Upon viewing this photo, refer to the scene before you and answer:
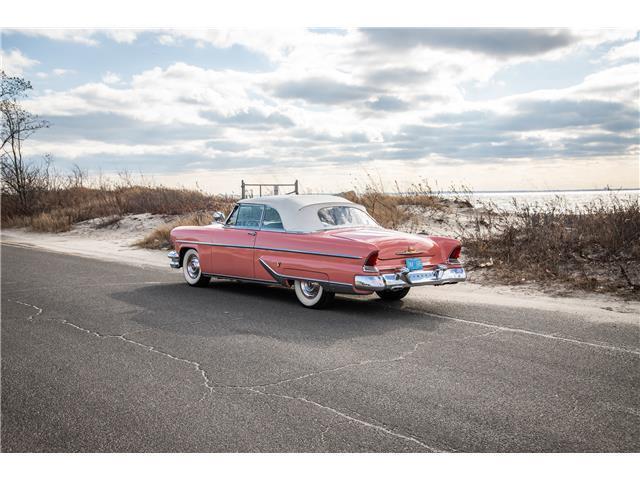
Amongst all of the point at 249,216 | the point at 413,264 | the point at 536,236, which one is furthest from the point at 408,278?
the point at 536,236

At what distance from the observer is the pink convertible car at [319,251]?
692 cm

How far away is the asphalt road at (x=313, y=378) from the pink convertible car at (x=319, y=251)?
412 millimetres

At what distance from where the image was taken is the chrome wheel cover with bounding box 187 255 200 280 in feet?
31.2

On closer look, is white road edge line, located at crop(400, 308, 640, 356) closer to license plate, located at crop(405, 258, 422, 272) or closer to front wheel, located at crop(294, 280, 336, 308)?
license plate, located at crop(405, 258, 422, 272)

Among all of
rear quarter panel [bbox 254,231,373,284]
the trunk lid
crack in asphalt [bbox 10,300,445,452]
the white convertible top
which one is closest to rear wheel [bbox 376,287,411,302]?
the trunk lid

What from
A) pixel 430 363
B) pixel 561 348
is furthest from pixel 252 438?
pixel 561 348

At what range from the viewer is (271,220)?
8156 millimetres

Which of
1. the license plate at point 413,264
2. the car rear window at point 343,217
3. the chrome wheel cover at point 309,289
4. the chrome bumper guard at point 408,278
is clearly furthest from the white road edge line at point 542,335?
the car rear window at point 343,217

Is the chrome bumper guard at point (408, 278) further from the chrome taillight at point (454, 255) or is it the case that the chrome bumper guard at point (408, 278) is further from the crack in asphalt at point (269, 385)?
the crack in asphalt at point (269, 385)

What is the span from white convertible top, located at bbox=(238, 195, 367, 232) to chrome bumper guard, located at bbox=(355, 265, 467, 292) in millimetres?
1233

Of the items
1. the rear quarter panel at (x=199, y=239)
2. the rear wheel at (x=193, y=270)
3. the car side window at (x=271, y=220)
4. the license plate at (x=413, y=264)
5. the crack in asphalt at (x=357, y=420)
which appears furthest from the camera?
the rear wheel at (x=193, y=270)

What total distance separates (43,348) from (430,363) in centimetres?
383

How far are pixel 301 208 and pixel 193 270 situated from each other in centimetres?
268

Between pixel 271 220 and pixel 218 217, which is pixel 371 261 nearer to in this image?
pixel 271 220
